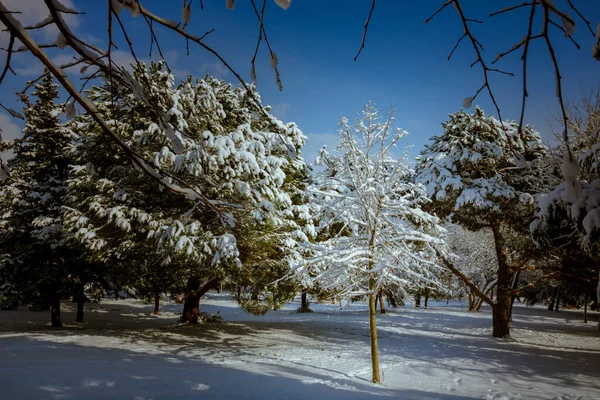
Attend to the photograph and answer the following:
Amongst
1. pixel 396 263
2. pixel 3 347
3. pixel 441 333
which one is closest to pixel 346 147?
pixel 396 263

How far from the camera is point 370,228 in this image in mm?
7410

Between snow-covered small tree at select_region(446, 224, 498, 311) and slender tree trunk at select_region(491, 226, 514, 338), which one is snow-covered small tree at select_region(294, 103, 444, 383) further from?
snow-covered small tree at select_region(446, 224, 498, 311)

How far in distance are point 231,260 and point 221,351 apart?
2695 millimetres

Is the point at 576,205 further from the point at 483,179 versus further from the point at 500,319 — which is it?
the point at 500,319

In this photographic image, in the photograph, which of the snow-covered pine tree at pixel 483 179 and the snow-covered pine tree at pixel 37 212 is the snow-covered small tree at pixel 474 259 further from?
the snow-covered pine tree at pixel 37 212

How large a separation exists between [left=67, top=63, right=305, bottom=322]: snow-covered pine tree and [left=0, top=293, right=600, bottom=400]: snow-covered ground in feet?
7.40

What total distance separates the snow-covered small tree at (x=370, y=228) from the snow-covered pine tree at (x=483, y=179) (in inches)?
120

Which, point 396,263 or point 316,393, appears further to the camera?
point 396,263

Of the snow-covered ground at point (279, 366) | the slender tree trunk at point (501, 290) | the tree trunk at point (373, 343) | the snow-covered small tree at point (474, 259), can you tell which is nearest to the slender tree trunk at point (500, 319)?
the slender tree trunk at point (501, 290)

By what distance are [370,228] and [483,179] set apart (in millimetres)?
5277

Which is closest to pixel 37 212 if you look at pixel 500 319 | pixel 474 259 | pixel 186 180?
pixel 186 180

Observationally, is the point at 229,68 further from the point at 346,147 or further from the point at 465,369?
the point at 465,369

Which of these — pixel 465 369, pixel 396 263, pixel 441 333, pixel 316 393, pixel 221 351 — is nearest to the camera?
pixel 316 393

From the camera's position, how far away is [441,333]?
14828mm
